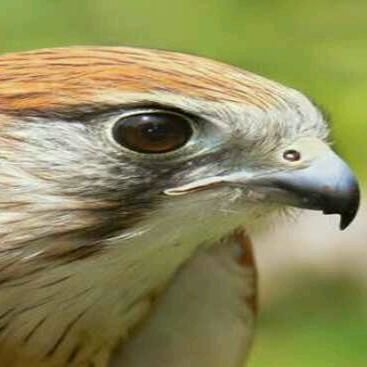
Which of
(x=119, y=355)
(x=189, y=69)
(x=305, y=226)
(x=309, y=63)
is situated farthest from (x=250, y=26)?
(x=189, y=69)

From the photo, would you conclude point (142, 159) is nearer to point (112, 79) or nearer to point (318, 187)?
point (112, 79)

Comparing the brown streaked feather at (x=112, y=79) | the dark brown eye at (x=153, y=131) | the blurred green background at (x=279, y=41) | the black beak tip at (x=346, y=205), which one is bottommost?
the black beak tip at (x=346, y=205)

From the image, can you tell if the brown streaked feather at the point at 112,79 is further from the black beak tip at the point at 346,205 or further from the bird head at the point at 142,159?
the black beak tip at the point at 346,205

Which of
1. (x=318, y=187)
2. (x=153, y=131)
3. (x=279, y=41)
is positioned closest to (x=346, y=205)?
(x=318, y=187)

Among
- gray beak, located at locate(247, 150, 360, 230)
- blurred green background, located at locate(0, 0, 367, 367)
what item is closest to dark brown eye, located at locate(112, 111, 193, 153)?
gray beak, located at locate(247, 150, 360, 230)

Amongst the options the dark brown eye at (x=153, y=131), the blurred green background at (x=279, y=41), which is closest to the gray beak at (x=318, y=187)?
the dark brown eye at (x=153, y=131)

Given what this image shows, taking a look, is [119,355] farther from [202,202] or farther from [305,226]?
[305,226]
